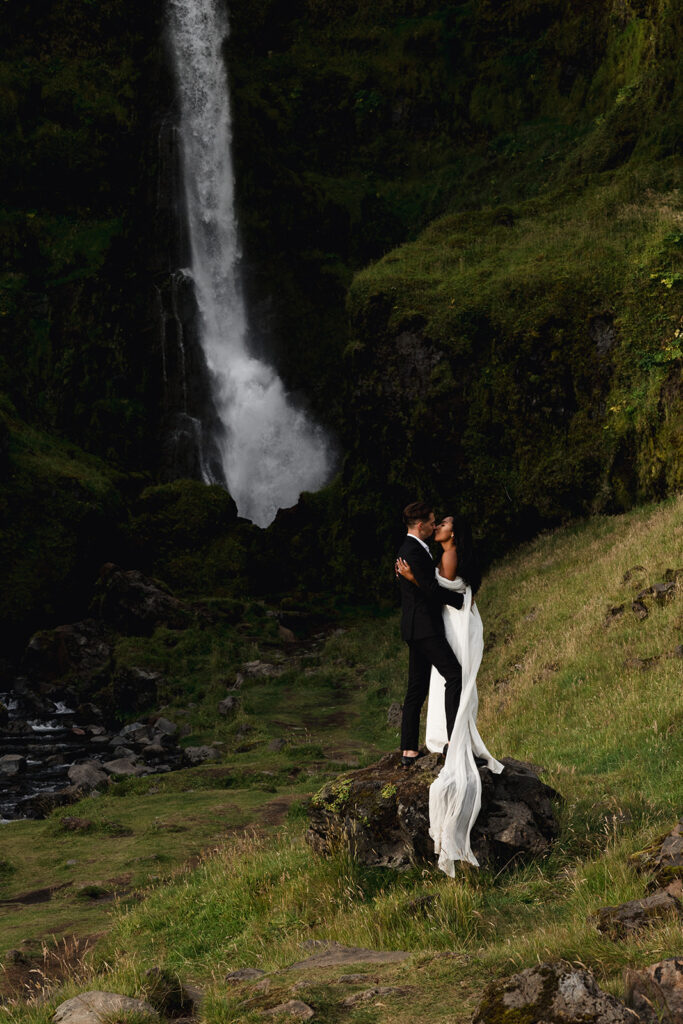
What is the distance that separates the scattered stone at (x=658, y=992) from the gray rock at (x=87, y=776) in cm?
1538

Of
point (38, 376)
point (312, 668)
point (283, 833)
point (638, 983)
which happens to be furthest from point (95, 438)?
point (638, 983)

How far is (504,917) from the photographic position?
656 centimetres

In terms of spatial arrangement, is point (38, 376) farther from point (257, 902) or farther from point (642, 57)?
point (257, 902)

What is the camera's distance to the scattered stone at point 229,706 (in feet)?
76.0

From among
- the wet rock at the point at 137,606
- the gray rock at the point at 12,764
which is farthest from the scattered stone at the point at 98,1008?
the wet rock at the point at 137,606

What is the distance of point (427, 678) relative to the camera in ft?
28.5

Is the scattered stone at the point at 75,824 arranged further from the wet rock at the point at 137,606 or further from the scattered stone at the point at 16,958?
the wet rock at the point at 137,606

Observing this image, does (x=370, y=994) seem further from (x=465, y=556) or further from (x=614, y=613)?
(x=614, y=613)

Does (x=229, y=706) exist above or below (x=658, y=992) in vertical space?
below

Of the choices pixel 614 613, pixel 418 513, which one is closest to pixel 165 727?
pixel 614 613

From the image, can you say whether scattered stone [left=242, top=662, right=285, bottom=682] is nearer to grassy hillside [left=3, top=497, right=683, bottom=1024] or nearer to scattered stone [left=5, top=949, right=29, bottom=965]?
grassy hillside [left=3, top=497, right=683, bottom=1024]

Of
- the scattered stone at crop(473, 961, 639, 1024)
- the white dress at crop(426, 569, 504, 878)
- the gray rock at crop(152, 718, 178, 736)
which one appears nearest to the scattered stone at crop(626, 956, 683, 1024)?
the scattered stone at crop(473, 961, 639, 1024)

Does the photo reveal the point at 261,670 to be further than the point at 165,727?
Yes

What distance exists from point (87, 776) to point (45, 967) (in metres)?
10.8
